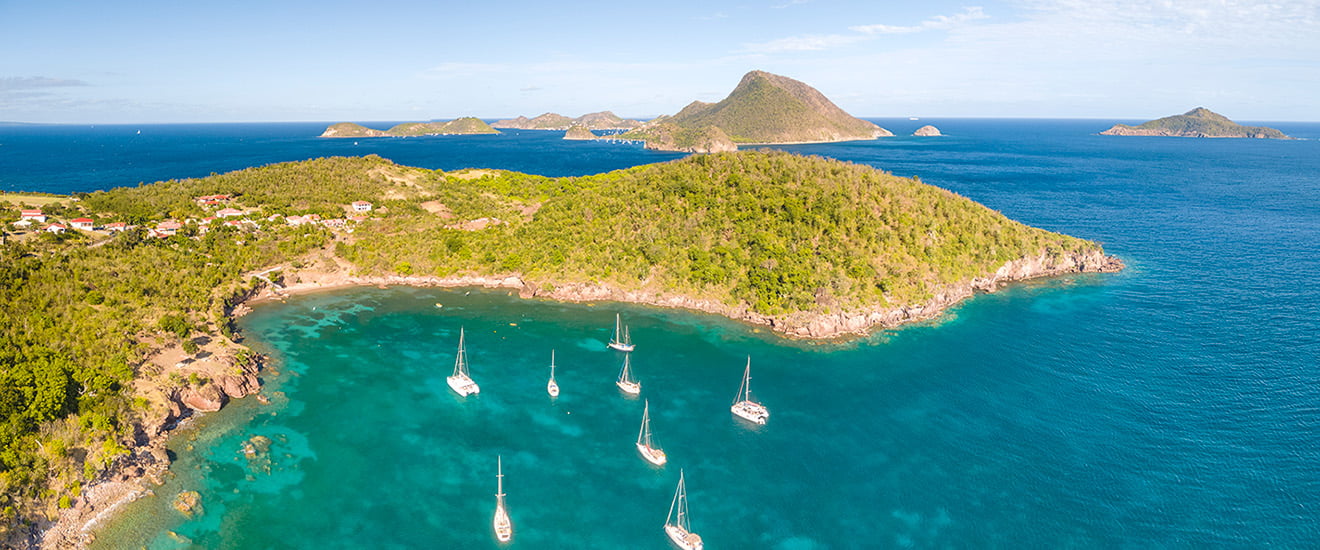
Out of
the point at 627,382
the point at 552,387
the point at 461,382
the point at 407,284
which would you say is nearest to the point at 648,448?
the point at 627,382

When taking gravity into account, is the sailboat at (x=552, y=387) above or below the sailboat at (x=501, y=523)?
above

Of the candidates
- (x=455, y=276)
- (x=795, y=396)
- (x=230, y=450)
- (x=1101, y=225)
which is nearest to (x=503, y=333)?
(x=455, y=276)

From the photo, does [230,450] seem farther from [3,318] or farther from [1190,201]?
[1190,201]

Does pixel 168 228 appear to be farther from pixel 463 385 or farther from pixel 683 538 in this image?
pixel 683 538

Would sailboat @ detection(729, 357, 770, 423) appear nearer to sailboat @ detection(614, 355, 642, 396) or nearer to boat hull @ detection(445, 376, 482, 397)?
sailboat @ detection(614, 355, 642, 396)

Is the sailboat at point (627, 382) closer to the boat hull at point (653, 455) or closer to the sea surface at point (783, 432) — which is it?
the sea surface at point (783, 432)

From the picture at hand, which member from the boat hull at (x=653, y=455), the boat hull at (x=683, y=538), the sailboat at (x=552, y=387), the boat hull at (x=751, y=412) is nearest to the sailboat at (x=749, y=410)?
the boat hull at (x=751, y=412)
